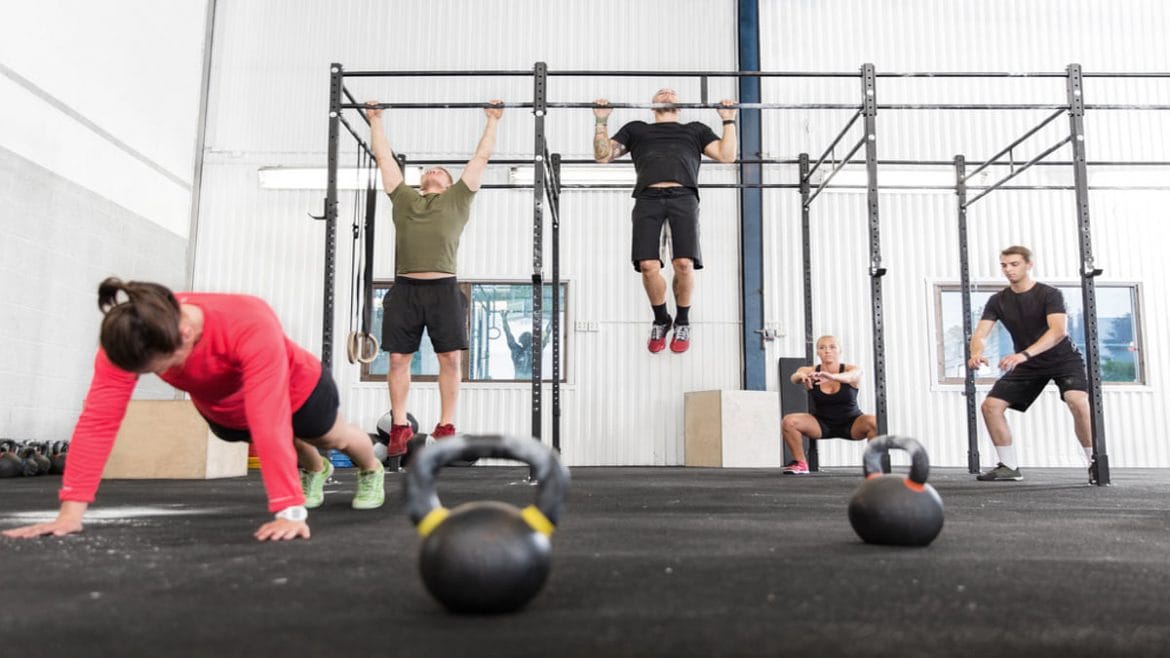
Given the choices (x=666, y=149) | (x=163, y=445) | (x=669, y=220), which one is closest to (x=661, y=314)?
(x=669, y=220)

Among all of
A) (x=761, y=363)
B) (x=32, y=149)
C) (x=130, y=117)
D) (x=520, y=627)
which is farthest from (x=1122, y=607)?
(x=130, y=117)

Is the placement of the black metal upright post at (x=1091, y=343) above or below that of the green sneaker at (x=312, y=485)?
above

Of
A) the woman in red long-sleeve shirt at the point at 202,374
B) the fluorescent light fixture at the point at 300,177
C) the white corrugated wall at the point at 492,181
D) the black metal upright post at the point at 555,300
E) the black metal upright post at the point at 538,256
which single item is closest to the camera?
the woman in red long-sleeve shirt at the point at 202,374

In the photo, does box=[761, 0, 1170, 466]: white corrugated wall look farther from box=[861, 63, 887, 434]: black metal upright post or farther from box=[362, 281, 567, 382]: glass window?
box=[861, 63, 887, 434]: black metal upright post

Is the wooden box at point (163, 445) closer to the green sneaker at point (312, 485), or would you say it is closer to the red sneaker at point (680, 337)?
the green sneaker at point (312, 485)

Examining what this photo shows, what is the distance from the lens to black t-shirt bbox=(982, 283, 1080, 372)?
169 inches

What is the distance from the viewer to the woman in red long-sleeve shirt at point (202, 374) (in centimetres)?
152

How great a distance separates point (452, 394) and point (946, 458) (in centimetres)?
511

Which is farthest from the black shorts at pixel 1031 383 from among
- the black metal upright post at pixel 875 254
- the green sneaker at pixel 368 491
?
the green sneaker at pixel 368 491

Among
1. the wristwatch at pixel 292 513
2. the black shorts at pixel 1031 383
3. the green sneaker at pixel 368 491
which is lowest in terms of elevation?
the green sneaker at pixel 368 491

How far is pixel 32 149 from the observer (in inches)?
207

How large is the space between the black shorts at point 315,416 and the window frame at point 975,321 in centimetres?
643

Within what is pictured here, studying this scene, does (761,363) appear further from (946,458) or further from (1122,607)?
(1122,607)

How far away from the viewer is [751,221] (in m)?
7.24
